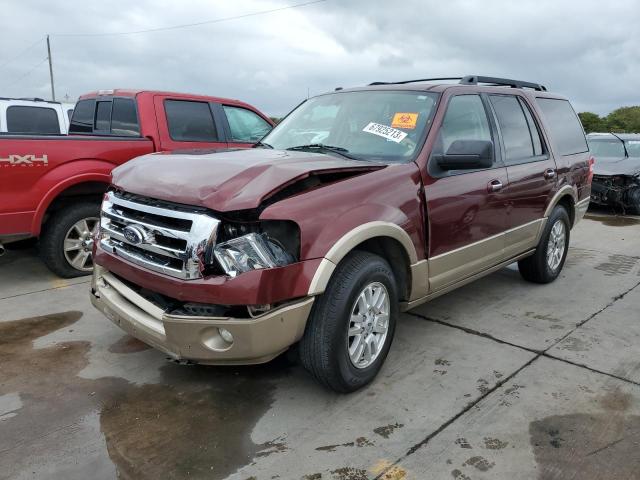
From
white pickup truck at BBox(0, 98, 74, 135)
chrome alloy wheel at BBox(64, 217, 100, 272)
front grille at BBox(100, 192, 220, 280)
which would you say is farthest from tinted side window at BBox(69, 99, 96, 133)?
front grille at BBox(100, 192, 220, 280)

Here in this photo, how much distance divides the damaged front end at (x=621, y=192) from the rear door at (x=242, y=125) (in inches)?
269

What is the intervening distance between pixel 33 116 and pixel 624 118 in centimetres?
3818

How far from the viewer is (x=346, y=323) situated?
2.96 m

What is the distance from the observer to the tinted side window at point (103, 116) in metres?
6.32

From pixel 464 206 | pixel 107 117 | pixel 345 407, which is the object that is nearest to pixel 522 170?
pixel 464 206

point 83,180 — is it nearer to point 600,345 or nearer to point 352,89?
point 352,89

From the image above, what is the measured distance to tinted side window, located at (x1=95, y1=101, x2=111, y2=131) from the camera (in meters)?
6.32

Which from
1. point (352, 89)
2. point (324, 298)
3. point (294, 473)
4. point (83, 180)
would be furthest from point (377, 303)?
point (83, 180)

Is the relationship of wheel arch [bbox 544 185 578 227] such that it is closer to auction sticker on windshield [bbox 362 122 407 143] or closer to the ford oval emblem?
auction sticker on windshield [bbox 362 122 407 143]

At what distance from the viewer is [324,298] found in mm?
2908

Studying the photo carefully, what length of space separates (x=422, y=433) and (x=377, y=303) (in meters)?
0.79

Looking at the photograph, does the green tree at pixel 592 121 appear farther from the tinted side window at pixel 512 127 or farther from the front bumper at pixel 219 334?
the front bumper at pixel 219 334

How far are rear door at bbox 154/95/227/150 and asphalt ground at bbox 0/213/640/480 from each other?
224 cm

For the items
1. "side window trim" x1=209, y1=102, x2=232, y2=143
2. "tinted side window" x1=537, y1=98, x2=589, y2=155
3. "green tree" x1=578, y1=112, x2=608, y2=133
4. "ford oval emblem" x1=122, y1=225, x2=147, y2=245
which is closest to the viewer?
"ford oval emblem" x1=122, y1=225, x2=147, y2=245
